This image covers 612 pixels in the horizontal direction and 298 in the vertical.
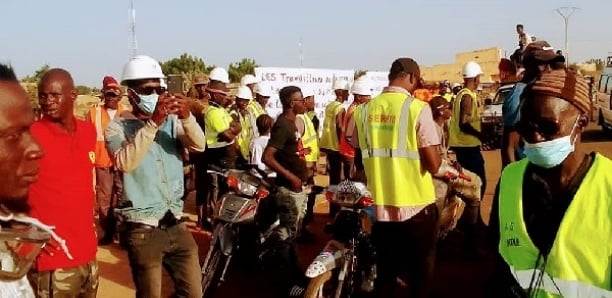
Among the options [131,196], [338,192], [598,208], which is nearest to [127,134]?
[131,196]

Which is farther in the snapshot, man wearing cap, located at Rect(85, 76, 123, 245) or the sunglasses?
man wearing cap, located at Rect(85, 76, 123, 245)

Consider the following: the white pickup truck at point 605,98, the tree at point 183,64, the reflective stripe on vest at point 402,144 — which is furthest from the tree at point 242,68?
the reflective stripe on vest at point 402,144

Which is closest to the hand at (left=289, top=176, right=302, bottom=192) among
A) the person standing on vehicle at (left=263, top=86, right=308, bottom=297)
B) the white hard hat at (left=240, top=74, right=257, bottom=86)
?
the person standing on vehicle at (left=263, top=86, right=308, bottom=297)

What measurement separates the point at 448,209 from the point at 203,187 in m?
3.74

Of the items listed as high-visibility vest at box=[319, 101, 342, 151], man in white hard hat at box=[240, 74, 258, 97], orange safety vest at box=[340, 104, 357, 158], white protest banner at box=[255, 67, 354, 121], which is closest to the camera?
orange safety vest at box=[340, 104, 357, 158]

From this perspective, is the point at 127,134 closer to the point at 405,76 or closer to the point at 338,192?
the point at 338,192

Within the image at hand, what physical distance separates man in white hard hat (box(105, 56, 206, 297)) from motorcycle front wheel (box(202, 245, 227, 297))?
1.18 m

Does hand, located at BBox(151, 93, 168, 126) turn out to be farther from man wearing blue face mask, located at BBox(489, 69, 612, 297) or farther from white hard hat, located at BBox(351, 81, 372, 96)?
white hard hat, located at BBox(351, 81, 372, 96)

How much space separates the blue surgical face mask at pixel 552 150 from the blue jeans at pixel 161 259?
2.67 m

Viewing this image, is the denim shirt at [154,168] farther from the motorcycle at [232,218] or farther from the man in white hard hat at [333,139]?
the man in white hard hat at [333,139]

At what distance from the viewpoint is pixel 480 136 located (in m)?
7.59

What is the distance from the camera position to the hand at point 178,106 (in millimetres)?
4074

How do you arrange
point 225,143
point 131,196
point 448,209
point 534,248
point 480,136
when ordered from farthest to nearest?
point 225,143 → point 480,136 → point 448,209 → point 131,196 → point 534,248

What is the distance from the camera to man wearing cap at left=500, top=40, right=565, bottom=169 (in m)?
4.91
